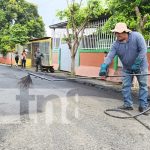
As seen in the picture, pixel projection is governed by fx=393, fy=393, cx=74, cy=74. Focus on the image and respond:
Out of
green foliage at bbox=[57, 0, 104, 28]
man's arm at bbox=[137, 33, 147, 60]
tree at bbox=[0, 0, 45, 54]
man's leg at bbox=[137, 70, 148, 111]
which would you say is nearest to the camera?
man's arm at bbox=[137, 33, 147, 60]

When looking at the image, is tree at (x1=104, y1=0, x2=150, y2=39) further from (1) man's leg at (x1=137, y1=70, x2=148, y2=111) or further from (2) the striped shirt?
(1) man's leg at (x1=137, y1=70, x2=148, y2=111)

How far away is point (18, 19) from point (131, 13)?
3600 centimetres

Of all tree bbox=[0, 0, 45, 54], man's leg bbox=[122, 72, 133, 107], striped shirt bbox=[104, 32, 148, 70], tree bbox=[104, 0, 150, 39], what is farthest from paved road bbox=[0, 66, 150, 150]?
tree bbox=[0, 0, 45, 54]

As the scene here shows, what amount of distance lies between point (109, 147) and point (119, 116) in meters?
2.39

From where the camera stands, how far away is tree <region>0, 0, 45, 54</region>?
4603 centimetres

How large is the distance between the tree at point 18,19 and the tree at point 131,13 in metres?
30.0

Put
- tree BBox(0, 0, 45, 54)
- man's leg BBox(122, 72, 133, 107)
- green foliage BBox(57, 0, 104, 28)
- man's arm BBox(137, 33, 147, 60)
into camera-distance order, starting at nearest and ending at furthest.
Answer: man's arm BBox(137, 33, 147, 60)
man's leg BBox(122, 72, 133, 107)
green foliage BBox(57, 0, 104, 28)
tree BBox(0, 0, 45, 54)

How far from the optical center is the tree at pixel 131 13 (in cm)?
1424

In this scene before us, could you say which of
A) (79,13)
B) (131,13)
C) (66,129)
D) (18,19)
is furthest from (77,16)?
(18,19)

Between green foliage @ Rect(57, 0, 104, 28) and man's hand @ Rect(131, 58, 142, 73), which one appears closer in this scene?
man's hand @ Rect(131, 58, 142, 73)

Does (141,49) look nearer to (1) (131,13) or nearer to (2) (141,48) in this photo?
(2) (141,48)

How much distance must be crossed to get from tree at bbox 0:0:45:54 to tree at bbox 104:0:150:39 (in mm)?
30040

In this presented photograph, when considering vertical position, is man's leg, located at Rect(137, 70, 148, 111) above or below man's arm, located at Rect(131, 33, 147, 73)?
below

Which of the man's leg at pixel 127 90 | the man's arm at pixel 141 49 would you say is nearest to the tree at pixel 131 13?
the man's leg at pixel 127 90
